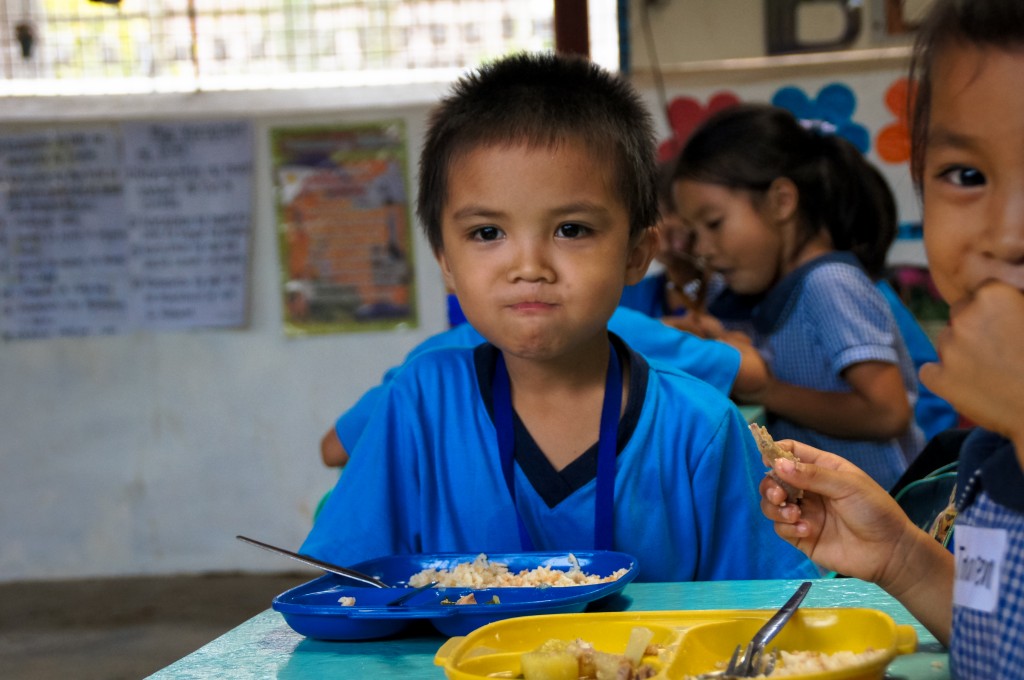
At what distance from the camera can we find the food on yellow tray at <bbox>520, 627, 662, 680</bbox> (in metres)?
0.76

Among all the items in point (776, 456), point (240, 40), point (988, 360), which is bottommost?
point (776, 456)

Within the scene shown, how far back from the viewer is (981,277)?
0.62 m

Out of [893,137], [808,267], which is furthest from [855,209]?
[893,137]

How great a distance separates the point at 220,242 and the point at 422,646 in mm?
3639

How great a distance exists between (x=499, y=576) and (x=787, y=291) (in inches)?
63.4

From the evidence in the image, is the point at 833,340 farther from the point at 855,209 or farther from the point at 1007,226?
the point at 1007,226

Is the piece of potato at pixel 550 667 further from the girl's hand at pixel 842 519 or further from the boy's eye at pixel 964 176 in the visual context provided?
the boy's eye at pixel 964 176

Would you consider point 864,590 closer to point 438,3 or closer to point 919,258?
point 919,258

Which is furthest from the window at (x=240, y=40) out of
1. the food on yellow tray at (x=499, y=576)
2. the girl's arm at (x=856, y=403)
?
the food on yellow tray at (x=499, y=576)

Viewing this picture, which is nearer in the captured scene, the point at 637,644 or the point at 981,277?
the point at 981,277

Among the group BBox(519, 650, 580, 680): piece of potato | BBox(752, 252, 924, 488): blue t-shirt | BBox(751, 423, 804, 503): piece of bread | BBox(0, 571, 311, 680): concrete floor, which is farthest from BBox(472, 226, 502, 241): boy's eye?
BBox(0, 571, 311, 680): concrete floor

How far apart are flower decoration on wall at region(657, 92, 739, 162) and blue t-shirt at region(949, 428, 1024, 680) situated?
340 cm

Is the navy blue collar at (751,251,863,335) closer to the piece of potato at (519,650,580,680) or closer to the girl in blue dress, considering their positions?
the girl in blue dress

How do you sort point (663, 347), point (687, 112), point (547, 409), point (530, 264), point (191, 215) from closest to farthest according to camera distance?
point (530, 264) → point (547, 409) → point (663, 347) → point (687, 112) → point (191, 215)
